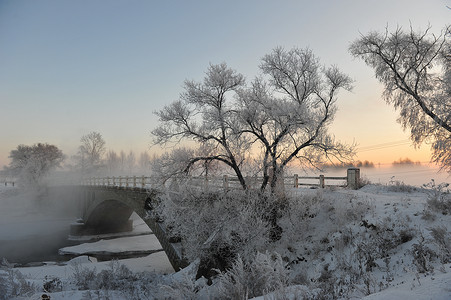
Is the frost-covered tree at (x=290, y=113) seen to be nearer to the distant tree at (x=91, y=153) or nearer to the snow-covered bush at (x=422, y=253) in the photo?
the snow-covered bush at (x=422, y=253)

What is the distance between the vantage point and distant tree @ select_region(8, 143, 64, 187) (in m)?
60.8

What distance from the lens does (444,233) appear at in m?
7.53

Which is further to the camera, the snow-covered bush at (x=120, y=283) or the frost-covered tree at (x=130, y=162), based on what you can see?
the frost-covered tree at (x=130, y=162)

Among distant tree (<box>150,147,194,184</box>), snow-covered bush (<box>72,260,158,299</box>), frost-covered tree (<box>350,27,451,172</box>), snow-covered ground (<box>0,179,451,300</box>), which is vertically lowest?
snow-covered bush (<box>72,260,158,299</box>)

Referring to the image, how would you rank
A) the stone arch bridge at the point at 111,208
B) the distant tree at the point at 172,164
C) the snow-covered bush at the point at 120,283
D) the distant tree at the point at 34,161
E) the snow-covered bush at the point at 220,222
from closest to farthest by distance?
1. the snow-covered bush at the point at 120,283
2. the snow-covered bush at the point at 220,222
3. the distant tree at the point at 172,164
4. the stone arch bridge at the point at 111,208
5. the distant tree at the point at 34,161

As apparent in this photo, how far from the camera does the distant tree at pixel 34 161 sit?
2395 inches

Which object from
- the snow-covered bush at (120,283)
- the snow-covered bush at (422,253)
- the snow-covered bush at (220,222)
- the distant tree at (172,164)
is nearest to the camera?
the snow-covered bush at (422,253)

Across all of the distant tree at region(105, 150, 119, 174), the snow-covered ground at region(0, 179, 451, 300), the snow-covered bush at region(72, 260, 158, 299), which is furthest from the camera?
the distant tree at region(105, 150, 119, 174)

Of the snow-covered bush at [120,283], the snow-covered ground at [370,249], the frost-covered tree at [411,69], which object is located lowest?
the snow-covered bush at [120,283]

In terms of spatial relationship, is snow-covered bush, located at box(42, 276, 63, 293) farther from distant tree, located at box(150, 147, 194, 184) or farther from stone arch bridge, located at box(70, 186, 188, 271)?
stone arch bridge, located at box(70, 186, 188, 271)

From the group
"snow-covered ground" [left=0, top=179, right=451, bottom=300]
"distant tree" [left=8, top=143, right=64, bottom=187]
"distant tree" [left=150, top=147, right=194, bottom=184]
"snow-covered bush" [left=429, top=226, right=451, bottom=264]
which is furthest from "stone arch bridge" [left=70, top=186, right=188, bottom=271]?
"distant tree" [left=8, top=143, right=64, bottom=187]

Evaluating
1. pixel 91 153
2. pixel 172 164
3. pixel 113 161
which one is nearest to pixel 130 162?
pixel 113 161

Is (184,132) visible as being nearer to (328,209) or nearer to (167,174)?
(167,174)

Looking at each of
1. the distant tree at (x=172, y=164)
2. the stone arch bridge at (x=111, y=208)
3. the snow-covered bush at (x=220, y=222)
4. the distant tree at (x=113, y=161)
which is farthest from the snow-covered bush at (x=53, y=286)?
the distant tree at (x=113, y=161)
